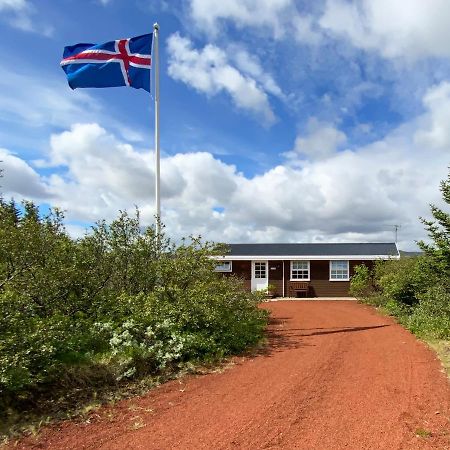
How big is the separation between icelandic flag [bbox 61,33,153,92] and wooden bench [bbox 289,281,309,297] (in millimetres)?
16754

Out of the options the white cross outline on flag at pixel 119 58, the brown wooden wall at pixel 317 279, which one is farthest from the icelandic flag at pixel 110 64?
the brown wooden wall at pixel 317 279

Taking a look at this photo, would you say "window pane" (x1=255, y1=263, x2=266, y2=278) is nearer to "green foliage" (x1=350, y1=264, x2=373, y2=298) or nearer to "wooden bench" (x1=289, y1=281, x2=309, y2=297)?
"wooden bench" (x1=289, y1=281, x2=309, y2=297)

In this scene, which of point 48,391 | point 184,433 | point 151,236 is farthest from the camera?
point 151,236

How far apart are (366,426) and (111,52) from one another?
994 centimetres

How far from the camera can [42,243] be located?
714cm

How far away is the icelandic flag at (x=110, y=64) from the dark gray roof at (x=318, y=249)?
1524cm

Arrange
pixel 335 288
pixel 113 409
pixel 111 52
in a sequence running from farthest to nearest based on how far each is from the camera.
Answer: pixel 335 288 → pixel 111 52 → pixel 113 409

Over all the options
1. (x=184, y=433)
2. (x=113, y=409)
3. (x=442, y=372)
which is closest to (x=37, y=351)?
(x=113, y=409)

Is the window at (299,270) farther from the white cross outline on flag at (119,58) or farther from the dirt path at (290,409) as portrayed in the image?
the dirt path at (290,409)

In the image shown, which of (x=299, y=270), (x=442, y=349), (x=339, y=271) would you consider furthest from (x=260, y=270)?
(x=442, y=349)

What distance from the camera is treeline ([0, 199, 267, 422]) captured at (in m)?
5.48

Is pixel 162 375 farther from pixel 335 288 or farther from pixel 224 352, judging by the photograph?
pixel 335 288

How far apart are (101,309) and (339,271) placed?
20.0 meters

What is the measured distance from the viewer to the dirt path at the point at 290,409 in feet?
14.4
